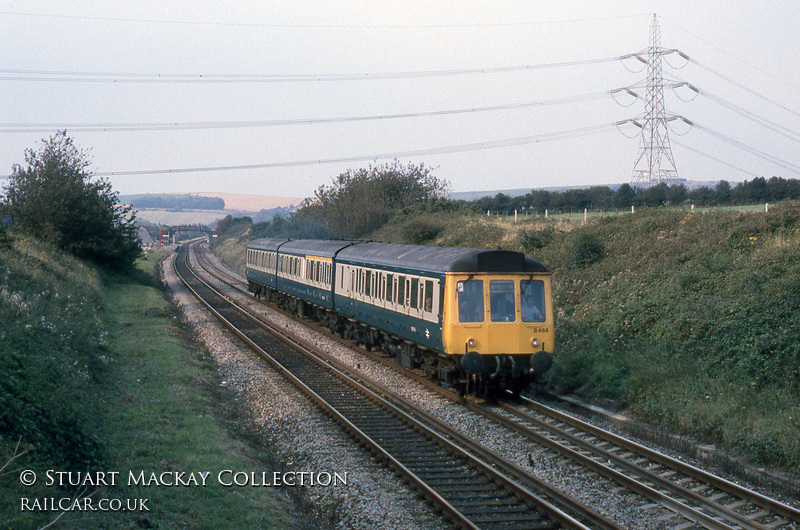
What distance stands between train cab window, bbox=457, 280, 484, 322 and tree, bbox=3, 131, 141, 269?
88.0 feet

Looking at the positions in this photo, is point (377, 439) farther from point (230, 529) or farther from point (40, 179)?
point (40, 179)

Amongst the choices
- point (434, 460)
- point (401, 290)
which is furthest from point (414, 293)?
point (434, 460)

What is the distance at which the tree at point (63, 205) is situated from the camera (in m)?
32.7

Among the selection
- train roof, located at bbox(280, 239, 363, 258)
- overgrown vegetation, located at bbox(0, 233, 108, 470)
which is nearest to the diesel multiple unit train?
train roof, located at bbox(280, 239, 363, 258)

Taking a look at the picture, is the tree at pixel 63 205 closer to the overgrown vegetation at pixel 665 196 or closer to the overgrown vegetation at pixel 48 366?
the overgrown vegetation at pixel 48 366

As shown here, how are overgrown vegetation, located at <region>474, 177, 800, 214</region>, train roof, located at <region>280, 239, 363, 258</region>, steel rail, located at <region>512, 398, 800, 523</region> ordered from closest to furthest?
steel rail, located at <region>512, 398, 800, 523</region> < train roof, located at <region>280, 239, 363, 258</region> < overgrown vegetation, located at <region>474, 177, 800, 214</region>

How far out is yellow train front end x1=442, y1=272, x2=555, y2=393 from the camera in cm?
1276

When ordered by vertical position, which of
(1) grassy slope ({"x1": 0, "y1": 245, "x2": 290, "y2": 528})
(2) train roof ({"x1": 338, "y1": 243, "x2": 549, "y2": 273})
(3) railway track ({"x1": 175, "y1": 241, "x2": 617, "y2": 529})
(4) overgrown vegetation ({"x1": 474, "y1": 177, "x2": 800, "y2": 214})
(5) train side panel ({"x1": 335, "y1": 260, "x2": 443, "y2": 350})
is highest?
(4) overgrown vegetation ({"x1": 474, "y1": 177, "x2": 800, "y2": 214})

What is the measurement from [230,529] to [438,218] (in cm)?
3074

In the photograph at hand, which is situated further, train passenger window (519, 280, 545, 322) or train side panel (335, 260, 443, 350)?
train side panel (335, 260, 443, 350)

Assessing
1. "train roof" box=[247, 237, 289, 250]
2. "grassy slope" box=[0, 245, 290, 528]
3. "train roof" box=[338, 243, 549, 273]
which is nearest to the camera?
"grassy slope" box=[0, 245, 290, 528]

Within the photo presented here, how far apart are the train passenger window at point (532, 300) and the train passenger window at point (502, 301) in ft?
0.68

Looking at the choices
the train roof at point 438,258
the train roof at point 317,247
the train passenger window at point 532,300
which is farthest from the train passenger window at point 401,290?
the train roof at point 317,247

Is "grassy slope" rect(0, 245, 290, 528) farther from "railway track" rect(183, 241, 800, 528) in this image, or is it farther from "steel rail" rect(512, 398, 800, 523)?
"steel rail" rect(512, 398, 800, 523)
